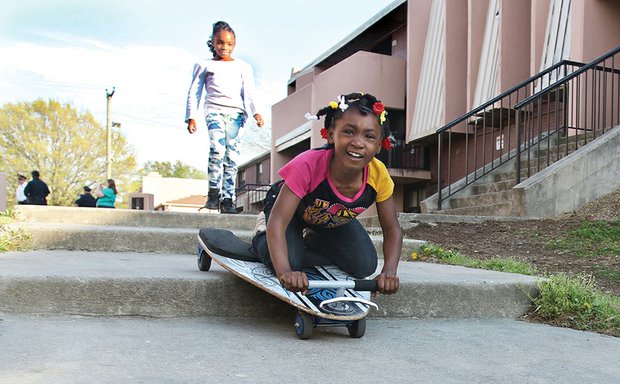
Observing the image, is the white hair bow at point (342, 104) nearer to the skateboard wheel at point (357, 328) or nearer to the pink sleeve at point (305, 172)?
the pink sleeve at point (305, 172)

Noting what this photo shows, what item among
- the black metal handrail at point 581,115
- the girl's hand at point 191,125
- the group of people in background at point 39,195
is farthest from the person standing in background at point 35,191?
the black metal handrail at point 581,115

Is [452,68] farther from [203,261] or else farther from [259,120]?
[203,261]

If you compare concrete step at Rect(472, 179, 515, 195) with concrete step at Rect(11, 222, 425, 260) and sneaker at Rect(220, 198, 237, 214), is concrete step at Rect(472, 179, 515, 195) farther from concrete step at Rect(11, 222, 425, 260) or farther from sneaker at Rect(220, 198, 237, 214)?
concrete step at Rect(11, 222, 425, 260)

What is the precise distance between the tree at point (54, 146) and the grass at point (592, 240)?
2867cm

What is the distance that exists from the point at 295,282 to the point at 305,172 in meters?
0.51

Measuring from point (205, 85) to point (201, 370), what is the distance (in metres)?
4.34

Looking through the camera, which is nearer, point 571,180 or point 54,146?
point 571,180

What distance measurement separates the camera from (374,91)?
15.1 m

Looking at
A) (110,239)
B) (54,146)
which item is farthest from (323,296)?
(54,146)

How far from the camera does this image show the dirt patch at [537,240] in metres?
4.31

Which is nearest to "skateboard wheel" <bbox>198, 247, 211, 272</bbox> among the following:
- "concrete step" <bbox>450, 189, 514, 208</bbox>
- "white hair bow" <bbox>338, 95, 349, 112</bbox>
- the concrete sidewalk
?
the concrete sidewalk

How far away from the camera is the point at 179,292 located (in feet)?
9.15

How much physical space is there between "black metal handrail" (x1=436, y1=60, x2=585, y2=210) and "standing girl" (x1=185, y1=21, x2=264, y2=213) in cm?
412

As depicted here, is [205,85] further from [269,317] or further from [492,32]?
[492,32]
